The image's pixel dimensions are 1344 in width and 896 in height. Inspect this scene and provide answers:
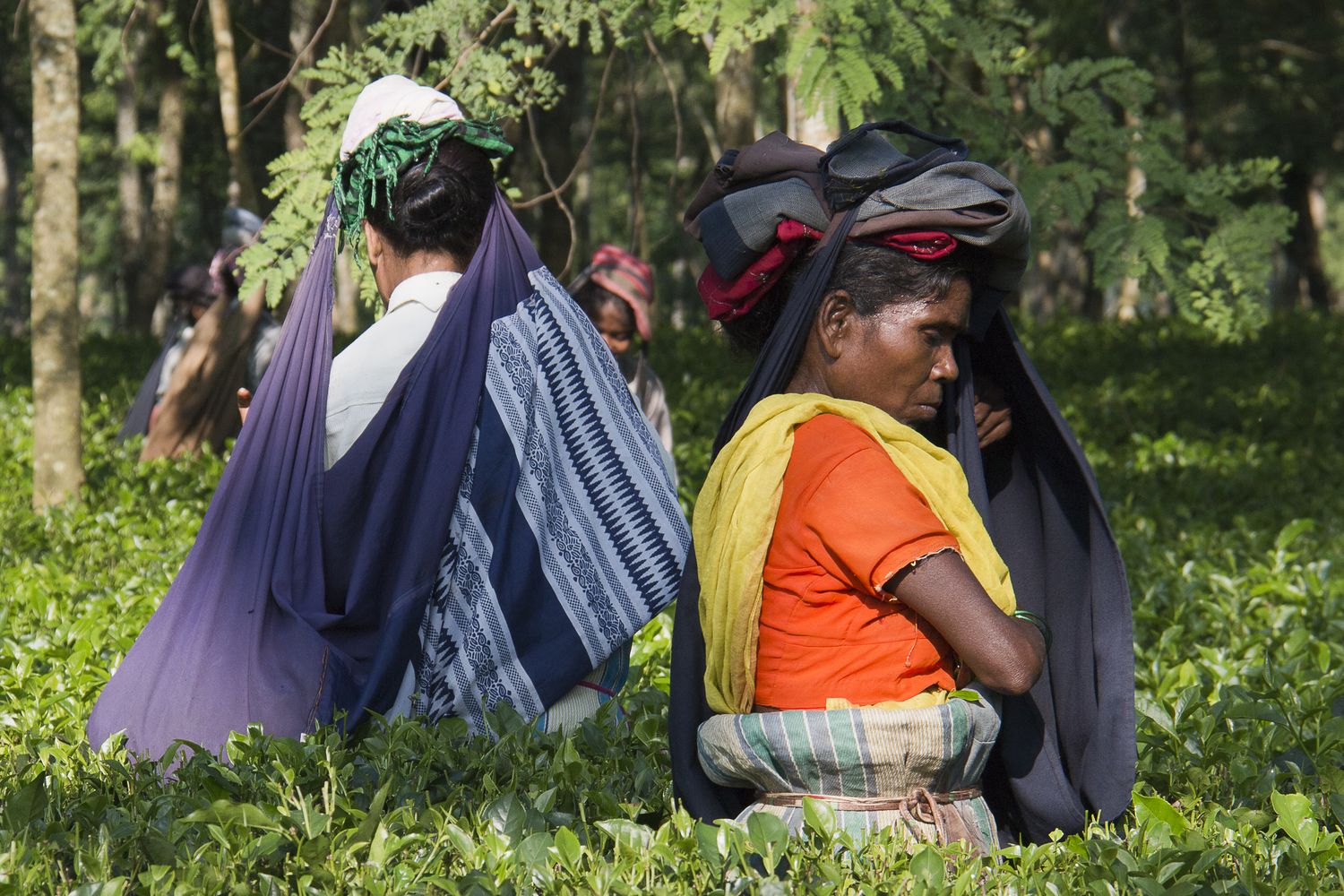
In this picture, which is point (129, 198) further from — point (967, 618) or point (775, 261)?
point (967, 618)

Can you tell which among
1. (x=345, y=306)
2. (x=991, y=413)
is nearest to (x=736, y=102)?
(x=991, y=413)

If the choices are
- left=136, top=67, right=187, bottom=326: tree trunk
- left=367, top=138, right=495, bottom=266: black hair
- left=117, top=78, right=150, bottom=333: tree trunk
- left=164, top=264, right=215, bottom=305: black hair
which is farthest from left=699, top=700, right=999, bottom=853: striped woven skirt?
left=117, top=78, right=150, bottom=333: tree trunk

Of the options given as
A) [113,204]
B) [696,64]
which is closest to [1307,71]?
[696,64]

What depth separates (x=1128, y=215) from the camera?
6.96 m

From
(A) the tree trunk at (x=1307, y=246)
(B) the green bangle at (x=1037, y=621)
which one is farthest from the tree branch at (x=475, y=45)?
(A) the tree trunk at (x=1307, y=246)

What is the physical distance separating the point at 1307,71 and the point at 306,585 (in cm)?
1881

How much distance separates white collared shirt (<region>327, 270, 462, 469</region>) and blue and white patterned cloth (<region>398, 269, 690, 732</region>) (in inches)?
7.2

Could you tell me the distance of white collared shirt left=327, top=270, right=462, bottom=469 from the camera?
11.2 feet

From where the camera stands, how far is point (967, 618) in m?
2.24

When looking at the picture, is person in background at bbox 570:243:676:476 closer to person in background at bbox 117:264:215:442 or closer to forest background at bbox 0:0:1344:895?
forest background at bbox 0:0:1344:895

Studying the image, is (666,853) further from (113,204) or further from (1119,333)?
(113,204)

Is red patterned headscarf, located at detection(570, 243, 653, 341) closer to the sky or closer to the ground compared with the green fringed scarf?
closer to the ground

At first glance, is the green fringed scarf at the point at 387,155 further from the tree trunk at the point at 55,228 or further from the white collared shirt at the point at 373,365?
the tree trunk at the point at 55,228

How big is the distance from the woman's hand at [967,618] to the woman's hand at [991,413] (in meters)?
0.62
